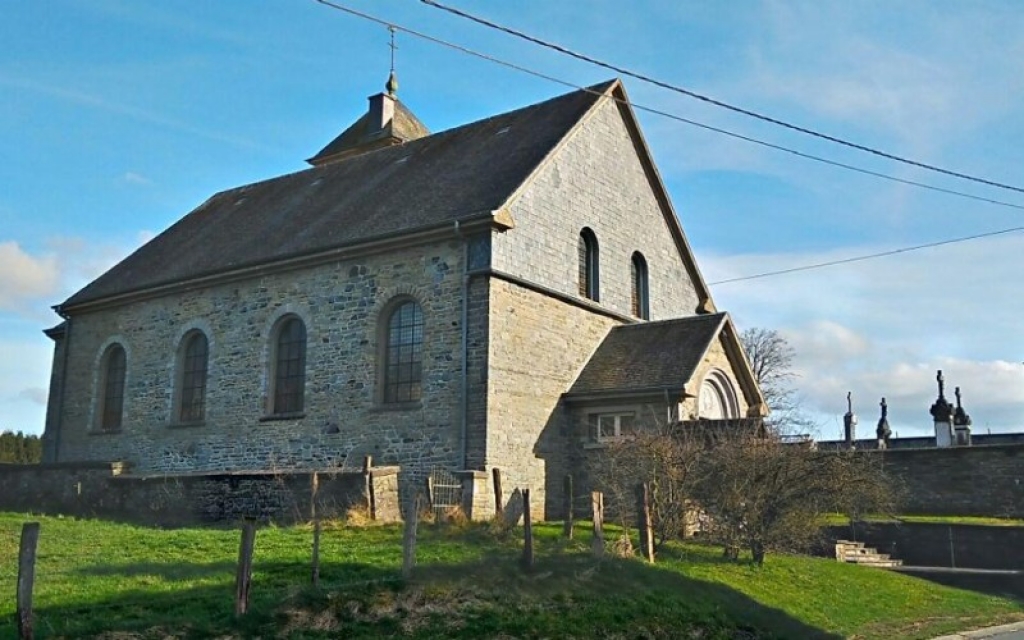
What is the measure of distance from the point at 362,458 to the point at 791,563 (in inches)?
381

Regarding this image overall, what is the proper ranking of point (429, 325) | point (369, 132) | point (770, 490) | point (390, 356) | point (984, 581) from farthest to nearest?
point (369, 132) < point (390, 356) < point (429, 325) < point (984, 581) < point (770, 490)

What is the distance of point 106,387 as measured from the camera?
29.6 meters

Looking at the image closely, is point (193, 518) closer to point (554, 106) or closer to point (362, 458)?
point (362, 458)

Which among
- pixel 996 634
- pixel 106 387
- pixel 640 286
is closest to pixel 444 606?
pixel 996 634

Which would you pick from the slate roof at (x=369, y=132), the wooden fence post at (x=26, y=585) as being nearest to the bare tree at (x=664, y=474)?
the wooden fence post at (x=26, y=585)

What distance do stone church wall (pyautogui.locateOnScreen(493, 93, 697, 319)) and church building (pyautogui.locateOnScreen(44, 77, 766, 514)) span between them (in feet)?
0.21

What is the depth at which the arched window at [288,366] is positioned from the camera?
24422 mm

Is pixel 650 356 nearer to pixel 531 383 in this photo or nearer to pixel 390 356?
pixel 531 383

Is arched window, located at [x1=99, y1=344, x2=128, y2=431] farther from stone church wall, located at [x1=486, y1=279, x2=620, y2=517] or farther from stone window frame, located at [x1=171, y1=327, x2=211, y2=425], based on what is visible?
stone church wall, located at [x1=486, y1=279, x2=620, y2=517]

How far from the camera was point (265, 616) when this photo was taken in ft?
33.0

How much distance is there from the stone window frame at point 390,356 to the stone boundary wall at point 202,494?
293cm

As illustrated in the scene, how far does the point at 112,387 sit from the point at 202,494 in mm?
10532

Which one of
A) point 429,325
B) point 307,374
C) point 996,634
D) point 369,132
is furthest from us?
point 369,132

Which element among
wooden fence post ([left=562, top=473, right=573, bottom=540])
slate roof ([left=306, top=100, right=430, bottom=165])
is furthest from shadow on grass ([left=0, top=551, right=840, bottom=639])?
slate roof ([left=306, top=100, right=430, bottom=165])
